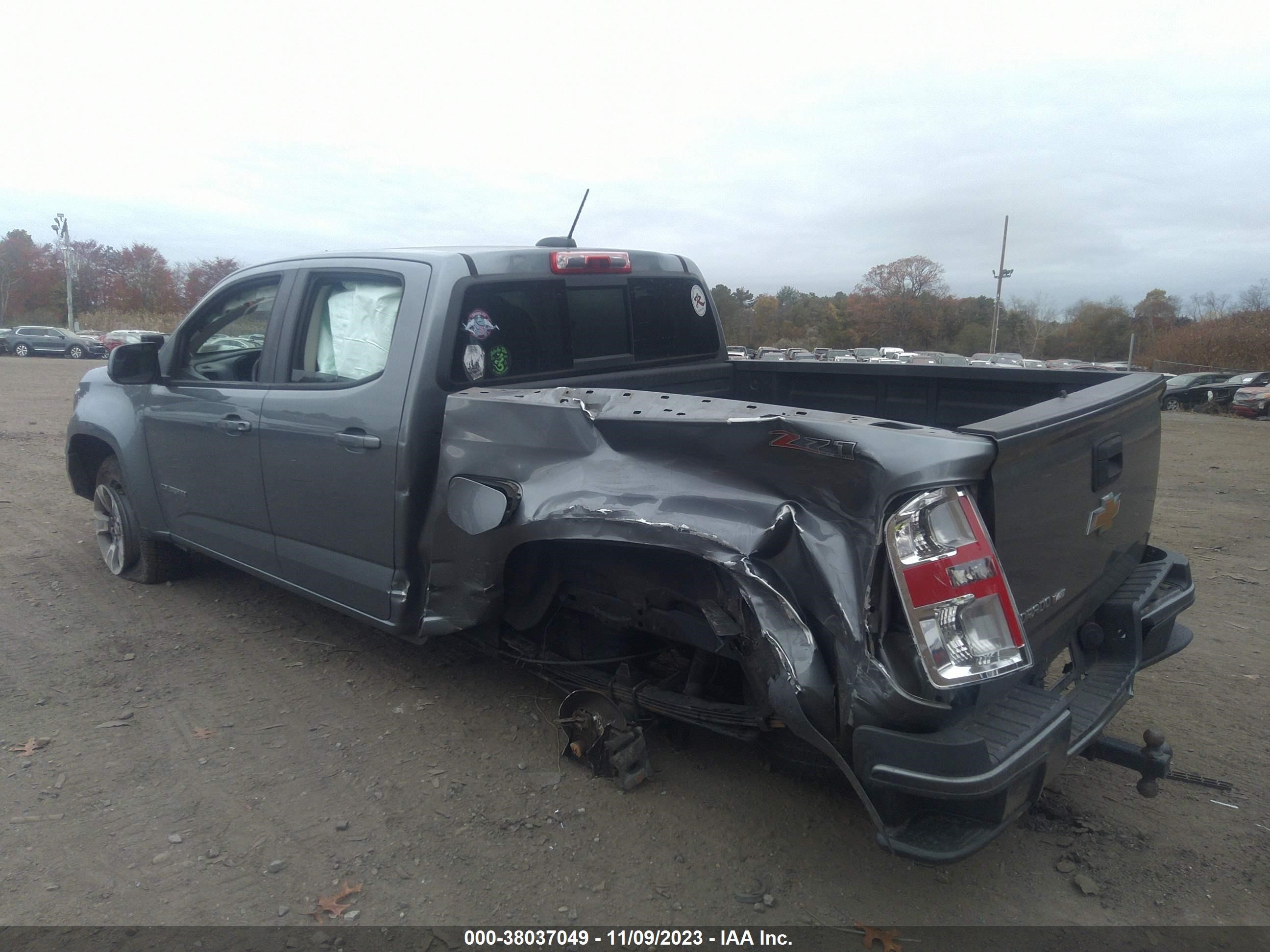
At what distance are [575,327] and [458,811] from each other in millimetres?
2097

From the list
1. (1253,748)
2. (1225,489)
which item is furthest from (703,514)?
(1225,489)

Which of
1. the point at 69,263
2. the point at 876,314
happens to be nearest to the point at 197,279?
the point at 69,263

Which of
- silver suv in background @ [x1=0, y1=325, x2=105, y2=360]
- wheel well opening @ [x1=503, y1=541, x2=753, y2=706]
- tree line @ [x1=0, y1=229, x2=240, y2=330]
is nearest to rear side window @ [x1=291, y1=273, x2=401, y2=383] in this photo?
wheel well opening @ [x1=503, y1=541, x2=753, y2=706]

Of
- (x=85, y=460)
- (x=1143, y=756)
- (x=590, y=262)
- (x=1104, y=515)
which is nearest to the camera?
(x=1143, y=756)

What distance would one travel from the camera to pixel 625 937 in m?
2.53

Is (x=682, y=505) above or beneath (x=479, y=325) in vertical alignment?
beneath

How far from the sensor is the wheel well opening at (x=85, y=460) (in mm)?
5602

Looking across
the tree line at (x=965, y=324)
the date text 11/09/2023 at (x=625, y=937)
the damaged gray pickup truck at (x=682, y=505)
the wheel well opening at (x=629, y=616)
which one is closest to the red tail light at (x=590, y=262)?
the damaged gray pickup truck at (x=682, y=505)

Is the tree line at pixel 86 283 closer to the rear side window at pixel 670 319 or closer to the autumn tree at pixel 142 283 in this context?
the autumn tree at pixel 142 283

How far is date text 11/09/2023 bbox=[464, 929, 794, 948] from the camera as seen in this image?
252cm

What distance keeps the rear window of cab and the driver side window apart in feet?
4.09

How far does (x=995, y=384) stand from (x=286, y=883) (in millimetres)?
3372

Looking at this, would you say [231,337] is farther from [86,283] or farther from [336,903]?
[86,283]

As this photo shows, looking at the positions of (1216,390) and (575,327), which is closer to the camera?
(575,327)
